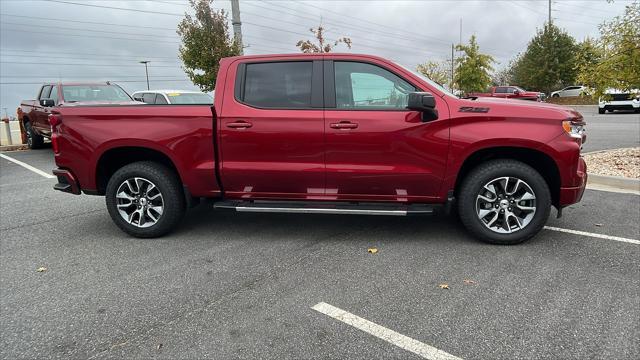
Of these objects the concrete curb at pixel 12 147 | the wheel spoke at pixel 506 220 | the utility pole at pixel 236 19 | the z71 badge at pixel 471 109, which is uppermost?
the utility pole at pixel 236 19

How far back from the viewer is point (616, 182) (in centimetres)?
701

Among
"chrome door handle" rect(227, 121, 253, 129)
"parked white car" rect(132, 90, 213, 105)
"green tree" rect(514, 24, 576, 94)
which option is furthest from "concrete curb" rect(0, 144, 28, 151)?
"green tree" rect(514, 24, 576, 94)

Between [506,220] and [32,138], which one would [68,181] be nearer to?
[506,220]

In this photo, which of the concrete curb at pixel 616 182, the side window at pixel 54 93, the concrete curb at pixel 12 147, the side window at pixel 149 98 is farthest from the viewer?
the concrete curb at pixel 12 147

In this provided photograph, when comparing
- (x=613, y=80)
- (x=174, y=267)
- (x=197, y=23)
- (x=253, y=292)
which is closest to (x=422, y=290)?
(x=253, y=292)

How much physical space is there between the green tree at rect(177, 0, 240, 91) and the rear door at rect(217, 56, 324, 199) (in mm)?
15988

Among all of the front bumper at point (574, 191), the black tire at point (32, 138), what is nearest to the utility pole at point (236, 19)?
the black tire at point (32, 138)

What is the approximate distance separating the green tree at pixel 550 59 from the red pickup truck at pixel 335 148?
4468 centimetres

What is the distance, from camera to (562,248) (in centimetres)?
432

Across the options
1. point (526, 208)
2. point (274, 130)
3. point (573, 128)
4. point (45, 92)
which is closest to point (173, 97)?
point (45, 92)

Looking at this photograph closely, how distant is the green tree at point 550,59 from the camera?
42969 millimetres

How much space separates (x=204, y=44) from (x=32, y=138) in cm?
897

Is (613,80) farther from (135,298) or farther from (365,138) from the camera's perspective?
(135,298)

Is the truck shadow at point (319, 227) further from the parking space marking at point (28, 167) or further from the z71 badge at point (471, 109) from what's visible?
the parking space marking at point (28, 167)
